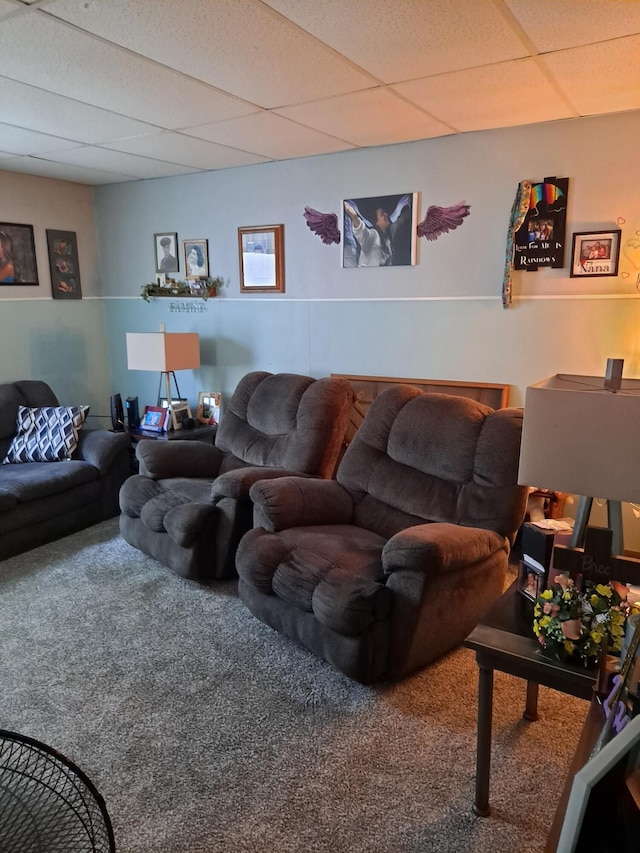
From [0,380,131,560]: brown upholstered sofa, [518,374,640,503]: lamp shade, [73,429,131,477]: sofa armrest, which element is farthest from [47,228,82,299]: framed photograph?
[518,374,640,503]: lamp shade

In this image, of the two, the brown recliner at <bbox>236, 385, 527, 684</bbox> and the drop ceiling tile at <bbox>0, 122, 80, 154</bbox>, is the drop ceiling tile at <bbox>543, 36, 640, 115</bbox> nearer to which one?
the brown recliner at <bbox>236, 385, 527, 684</bbox>

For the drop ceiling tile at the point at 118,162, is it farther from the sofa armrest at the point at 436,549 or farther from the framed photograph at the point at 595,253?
the sofa armrest at the point at 436,549

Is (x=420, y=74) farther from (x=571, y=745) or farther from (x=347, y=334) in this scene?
(x=571, y=745)

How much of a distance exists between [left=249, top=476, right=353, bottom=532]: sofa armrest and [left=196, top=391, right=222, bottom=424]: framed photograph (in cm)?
168

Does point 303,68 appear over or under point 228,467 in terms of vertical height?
over

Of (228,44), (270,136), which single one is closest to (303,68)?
(228,44)

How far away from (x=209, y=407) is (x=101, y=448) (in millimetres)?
886

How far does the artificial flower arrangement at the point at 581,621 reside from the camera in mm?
1465

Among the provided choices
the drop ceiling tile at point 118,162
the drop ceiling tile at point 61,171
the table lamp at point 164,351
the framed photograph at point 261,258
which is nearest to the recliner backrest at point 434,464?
the framed photograph at point 261,258

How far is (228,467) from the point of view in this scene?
373cm

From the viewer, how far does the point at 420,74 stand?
91.4 inches

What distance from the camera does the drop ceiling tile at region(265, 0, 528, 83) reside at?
70.4 inches

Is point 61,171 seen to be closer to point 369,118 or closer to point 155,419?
point 155,419

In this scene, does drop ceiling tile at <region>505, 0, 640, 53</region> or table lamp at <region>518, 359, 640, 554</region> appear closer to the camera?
table lamp at <region>518, 359, 640, 554</region>
